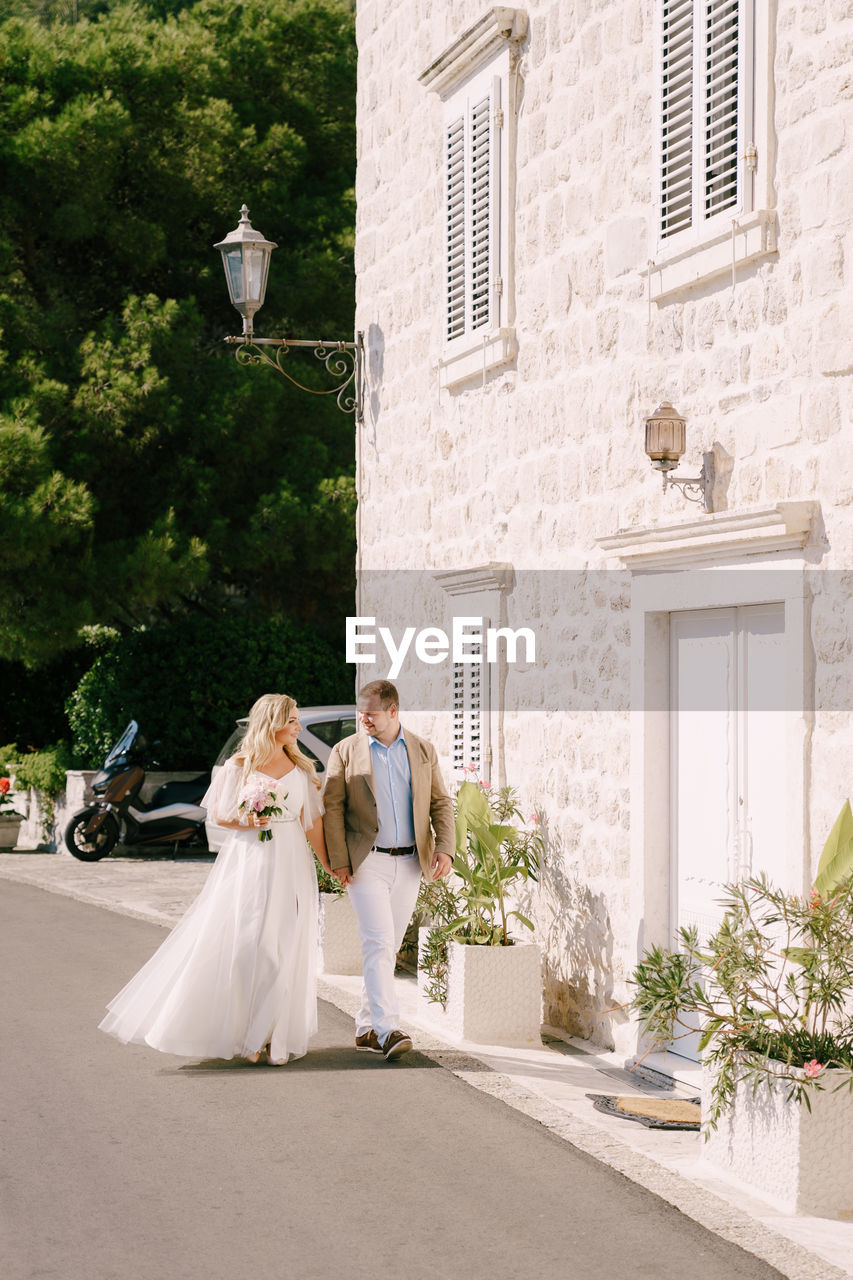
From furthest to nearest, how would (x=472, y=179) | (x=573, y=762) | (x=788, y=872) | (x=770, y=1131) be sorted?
1. (x=472, y=179)
2. (x=573, y=762)
3. (x=788, y=872)
4. (x=770, y=1131)

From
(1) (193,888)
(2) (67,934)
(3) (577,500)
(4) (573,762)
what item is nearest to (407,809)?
(4) (573,762)

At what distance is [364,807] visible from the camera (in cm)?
897

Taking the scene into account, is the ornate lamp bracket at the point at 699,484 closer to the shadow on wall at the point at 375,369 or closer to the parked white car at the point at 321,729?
the shadow on wall at the point at 375,369

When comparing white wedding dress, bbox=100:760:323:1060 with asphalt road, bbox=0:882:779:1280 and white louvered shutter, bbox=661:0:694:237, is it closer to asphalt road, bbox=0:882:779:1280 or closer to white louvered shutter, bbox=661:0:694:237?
asphalt road, bbox=0:882:779:1280

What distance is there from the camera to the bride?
333 inches

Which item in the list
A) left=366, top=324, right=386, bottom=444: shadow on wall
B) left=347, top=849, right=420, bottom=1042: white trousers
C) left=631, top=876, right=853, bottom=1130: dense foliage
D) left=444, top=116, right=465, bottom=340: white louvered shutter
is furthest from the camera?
left=366, top=324, right=386, bottom=444: shadow on wall

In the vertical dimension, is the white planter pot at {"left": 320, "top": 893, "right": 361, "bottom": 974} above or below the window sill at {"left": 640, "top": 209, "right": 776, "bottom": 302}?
below

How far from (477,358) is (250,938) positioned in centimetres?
437

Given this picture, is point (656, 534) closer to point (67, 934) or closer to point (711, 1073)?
point (711, 1073)

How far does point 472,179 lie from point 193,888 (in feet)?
28.6

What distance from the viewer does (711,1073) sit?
6371 millimetres

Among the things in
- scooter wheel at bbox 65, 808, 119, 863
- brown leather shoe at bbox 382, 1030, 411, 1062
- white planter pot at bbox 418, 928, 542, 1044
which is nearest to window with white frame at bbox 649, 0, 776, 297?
white planter pot at bbox 418, 928, 542, 1044

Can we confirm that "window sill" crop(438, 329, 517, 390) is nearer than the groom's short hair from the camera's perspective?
No

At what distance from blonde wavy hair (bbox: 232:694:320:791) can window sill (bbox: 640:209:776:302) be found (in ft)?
9.65
